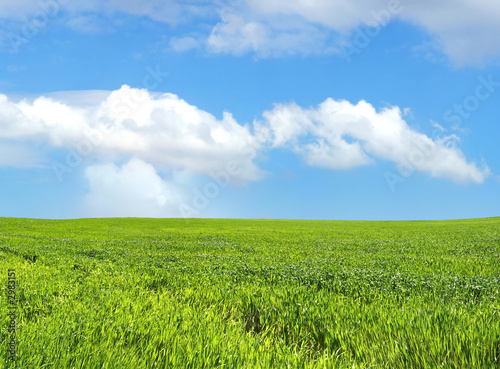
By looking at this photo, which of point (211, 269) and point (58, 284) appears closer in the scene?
point (58, 284)

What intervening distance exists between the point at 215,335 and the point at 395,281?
6.61 metres

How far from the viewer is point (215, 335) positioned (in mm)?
5574

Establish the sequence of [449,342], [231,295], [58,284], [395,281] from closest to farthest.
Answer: [449,342] → [231,295] → [58,284] → [395,281]

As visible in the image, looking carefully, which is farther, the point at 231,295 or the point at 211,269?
the point at 211,269

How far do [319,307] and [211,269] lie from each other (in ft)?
20.4

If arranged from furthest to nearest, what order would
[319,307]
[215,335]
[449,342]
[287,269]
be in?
[287,269] < [319,307] < [215,335] < [449,342]

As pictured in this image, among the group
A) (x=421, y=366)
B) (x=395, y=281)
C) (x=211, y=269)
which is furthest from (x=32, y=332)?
(x=395, y=281)

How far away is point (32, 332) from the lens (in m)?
5.22

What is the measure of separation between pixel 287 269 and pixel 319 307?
5100mm

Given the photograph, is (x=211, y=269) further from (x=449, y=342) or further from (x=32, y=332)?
(x=449, y=342)

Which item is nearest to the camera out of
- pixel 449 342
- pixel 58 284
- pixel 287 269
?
pixel 449 342

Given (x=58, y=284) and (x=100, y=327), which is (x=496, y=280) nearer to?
(x=100, y=327)

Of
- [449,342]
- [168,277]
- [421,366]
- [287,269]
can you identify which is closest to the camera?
[421,366]

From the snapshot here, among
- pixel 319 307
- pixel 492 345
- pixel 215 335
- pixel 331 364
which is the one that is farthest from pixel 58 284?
pixel 492 345
